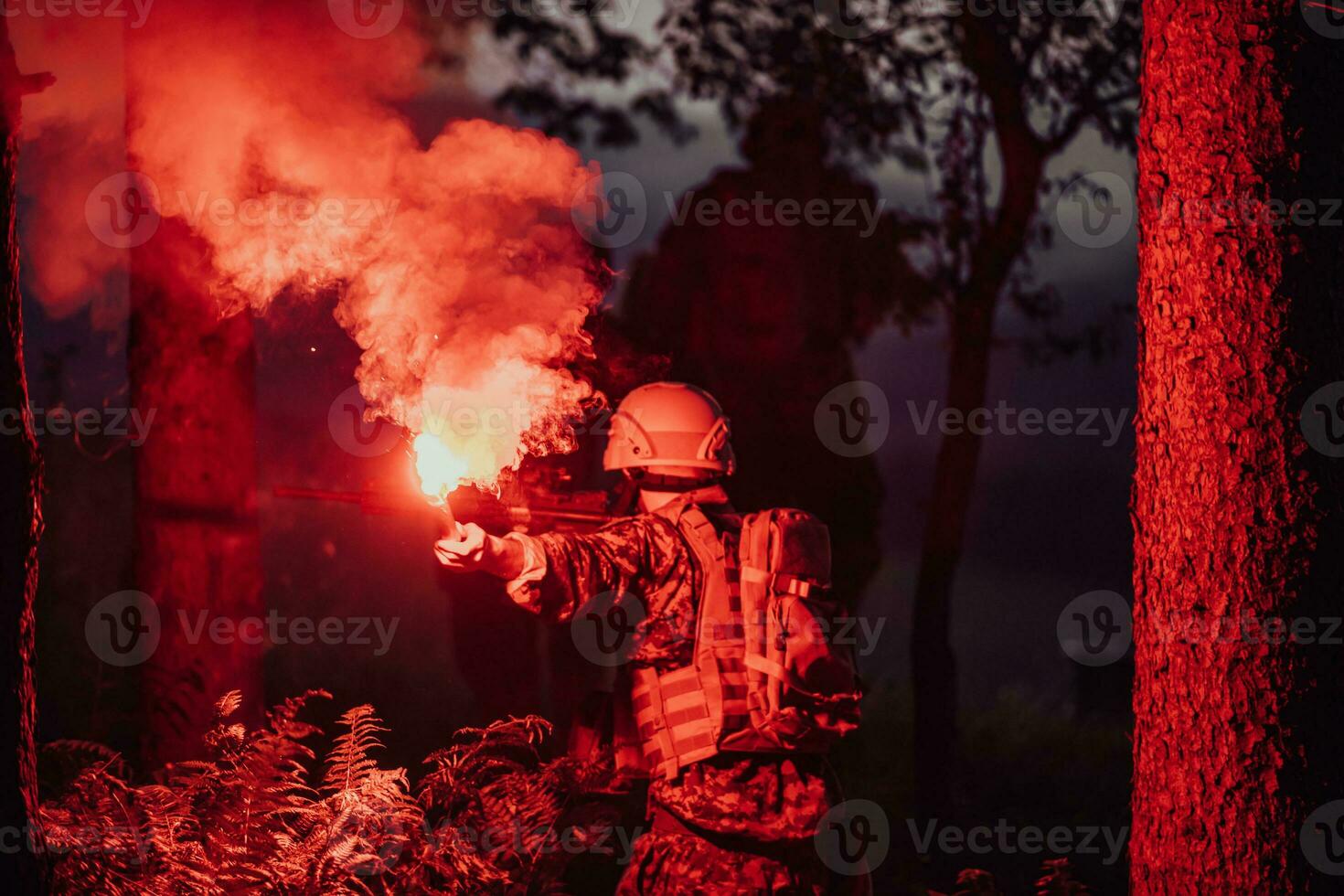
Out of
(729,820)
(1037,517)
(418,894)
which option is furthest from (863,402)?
(1037,517)

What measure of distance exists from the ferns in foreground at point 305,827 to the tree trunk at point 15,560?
0.62 meters

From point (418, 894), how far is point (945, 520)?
587cm

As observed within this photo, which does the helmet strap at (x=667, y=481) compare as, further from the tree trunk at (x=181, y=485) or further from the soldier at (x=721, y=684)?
the tree trunk at (x=181, y=485)

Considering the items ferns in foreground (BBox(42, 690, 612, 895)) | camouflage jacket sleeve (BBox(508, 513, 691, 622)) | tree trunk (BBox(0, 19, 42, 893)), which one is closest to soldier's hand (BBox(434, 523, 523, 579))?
camouflage jacket sleeve (BBox(508, 513, 691, 622))

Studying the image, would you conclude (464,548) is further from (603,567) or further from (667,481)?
(667,481)

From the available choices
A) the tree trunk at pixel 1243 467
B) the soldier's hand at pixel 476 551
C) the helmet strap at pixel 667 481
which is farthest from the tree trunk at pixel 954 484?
the soldier's hand at pixel 476 551

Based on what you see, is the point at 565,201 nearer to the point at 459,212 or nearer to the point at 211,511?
the point at 459,212

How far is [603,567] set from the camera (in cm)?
509

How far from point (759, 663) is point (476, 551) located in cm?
140

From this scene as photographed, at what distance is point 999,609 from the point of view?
15.3m

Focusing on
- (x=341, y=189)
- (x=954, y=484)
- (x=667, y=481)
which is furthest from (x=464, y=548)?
(x=954, y=484)

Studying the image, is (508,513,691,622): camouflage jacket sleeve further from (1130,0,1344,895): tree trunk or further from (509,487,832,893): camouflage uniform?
(1130,0,1344,895): tree trunk

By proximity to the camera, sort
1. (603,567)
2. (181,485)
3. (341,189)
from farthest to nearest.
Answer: (181,485) → (341,189) → (603,567)

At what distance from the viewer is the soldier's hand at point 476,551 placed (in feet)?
14.7
